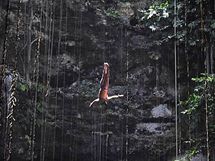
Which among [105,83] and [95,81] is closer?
[105,83]

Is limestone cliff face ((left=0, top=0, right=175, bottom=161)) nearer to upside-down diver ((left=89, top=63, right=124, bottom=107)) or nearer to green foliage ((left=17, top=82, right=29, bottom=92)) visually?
green foliage ((left=17, top=82, right=29, bottom=92))

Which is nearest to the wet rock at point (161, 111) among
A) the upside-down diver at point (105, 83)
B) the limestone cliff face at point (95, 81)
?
the limestone cliff face at point (95, 81)

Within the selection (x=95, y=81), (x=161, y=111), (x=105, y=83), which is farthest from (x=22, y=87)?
(x=161, y=111)

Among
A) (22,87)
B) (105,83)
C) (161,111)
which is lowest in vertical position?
(161,111)

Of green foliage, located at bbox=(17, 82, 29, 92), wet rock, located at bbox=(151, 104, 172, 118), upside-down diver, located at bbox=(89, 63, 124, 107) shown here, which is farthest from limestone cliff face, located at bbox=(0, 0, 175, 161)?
upside-down diver, located at bbox=(89, 63, 124, 107)

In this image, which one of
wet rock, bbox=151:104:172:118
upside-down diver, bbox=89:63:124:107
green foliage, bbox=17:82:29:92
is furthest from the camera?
wet rock, bbox=151:104:172:118

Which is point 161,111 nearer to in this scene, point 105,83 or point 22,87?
point 105,83

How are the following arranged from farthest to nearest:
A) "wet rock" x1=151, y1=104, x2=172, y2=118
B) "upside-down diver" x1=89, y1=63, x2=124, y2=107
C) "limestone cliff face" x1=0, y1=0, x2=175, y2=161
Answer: "wet rock" x1=151, y1=104, x2=172, y2=118 → "limestone cliff face" x1=0, y1=0, x2=175, y2=161 → "upside-down diver" x1=89, y1=63, x2=124, y2=107

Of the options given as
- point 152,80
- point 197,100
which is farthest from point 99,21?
point 197,100

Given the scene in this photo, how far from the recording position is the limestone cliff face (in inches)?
394

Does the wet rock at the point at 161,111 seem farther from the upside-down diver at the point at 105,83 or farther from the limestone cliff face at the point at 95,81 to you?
the upside-down diver at the point at 105,83

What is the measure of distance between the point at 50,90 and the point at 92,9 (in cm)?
273

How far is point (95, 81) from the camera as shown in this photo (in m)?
10.5

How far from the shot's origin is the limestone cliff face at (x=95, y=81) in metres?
10.0
